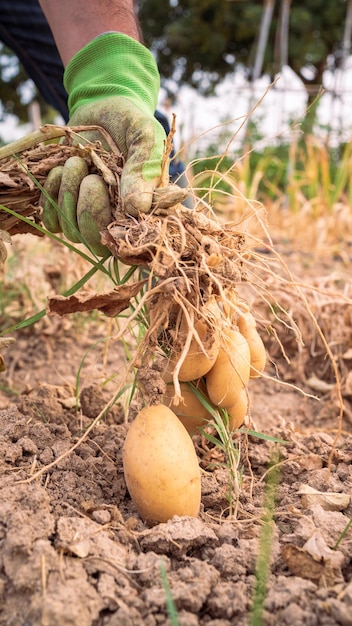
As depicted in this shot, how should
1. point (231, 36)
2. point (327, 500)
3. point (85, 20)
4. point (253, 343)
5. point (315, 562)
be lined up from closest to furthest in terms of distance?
point (315, 562) < point (327, 500) < point (253, 343) < point (85, 20) < point (231, 36)

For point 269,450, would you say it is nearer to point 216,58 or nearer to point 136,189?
point 136,189

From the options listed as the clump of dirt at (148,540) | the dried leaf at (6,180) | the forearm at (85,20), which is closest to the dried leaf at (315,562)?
the clump of dirt at (148,540)

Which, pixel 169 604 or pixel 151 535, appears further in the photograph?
pixel 151 535

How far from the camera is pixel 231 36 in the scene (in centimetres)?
1627

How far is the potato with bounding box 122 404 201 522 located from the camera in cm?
131

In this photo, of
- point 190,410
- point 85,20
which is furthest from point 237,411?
point 85,20

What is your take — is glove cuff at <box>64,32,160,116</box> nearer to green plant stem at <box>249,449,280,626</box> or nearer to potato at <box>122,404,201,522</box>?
potato at <box>122,404,201,522</box>

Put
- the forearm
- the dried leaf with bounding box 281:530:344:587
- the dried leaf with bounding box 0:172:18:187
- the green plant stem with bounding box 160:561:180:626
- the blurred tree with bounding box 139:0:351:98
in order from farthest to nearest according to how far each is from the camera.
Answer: the blurred tree with bounding box 139:0:351:98 → the forearm → the dried leaf with bounding box 0:172:18:187 → the dried leaf with bounding box 281:530:344:587 → the green plant stem with bounding box 160:561:180:626

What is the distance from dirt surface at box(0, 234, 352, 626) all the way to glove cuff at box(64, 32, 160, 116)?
0.92 metres

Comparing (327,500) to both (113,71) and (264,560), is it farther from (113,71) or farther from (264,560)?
(113,71)

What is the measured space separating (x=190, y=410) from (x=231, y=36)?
54.6 ft

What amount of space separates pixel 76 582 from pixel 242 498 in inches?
22.1

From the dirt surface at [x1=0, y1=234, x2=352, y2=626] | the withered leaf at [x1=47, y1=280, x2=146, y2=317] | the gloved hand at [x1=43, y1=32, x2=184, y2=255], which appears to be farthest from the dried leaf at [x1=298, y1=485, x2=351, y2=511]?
the gloved hand at [x1=43, y1=32, x2=184, y2=255]

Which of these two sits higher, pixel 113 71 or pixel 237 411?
pixel 113 71
